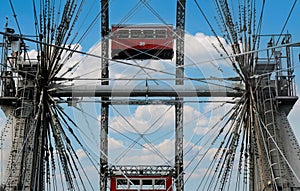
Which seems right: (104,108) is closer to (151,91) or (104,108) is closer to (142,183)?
(142,183)

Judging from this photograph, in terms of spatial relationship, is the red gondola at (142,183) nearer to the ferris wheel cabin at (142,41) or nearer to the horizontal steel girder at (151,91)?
the ferris wheel cabin at (142,41)

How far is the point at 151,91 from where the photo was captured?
1499 cm

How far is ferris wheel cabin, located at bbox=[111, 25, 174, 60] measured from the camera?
22516 mm

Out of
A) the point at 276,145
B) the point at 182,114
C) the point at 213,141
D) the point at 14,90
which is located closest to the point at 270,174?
the point at 276,145

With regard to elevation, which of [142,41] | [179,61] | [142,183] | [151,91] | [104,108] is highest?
[142,41]

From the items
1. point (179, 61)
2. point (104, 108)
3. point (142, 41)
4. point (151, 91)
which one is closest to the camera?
point (151, 91)

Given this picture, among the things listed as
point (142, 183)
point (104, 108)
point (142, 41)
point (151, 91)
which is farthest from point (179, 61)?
point (151, 91)

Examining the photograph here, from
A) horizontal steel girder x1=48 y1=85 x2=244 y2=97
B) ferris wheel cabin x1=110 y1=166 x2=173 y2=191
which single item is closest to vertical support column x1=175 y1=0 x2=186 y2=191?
ferris wheel cabin x1=110 y1=166 x2=173 y2=191

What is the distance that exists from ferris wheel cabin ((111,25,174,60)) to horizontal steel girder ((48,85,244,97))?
7373 mm

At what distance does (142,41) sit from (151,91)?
8.06 m

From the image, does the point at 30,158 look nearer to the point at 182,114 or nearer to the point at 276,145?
the point at 276,145

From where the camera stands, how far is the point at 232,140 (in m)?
14.5

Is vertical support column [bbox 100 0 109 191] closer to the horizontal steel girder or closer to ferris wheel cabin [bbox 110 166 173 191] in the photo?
ferris wheel cabin [bbox 110 166 173 191]

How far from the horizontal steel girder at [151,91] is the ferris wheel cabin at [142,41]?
737 centimetres
